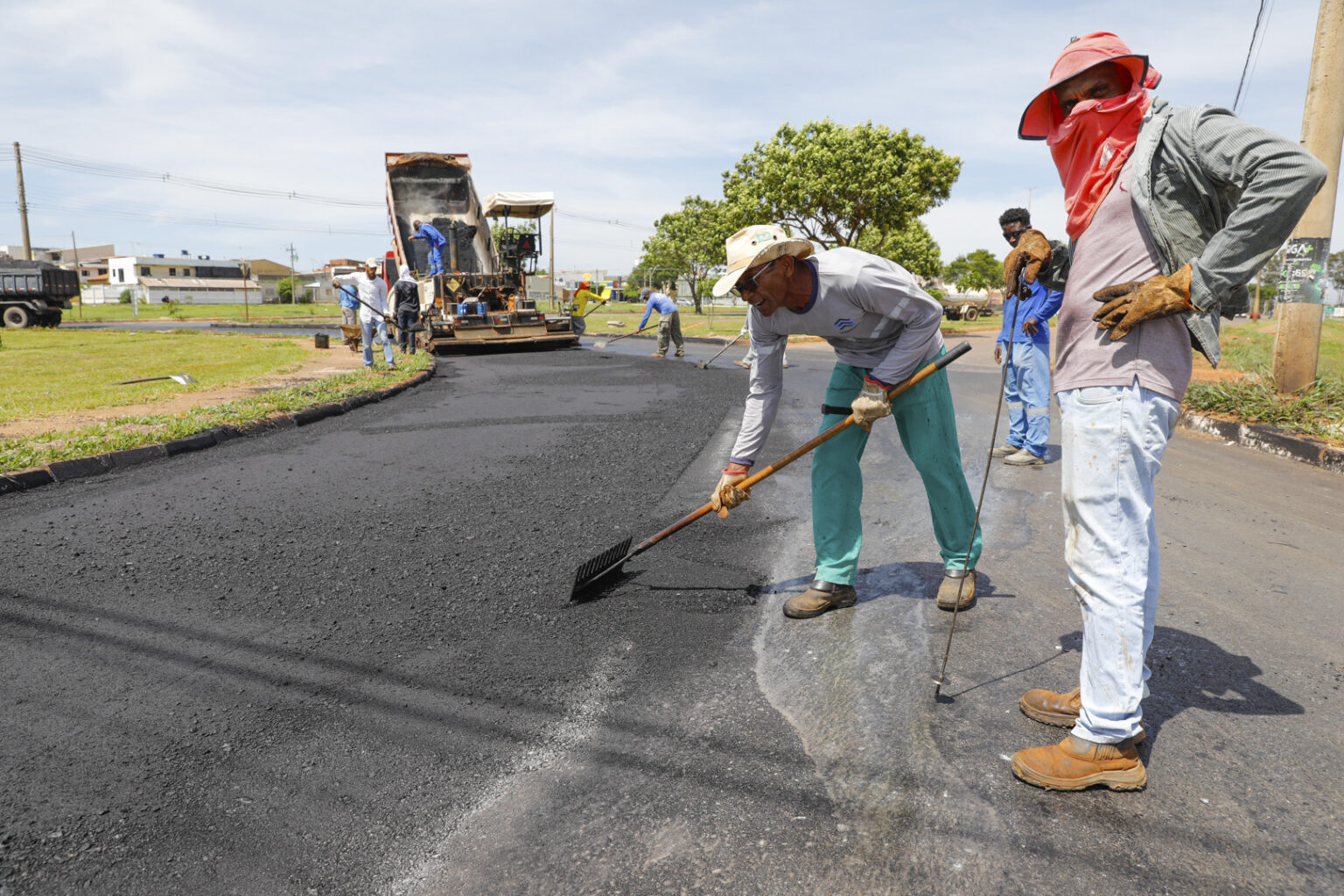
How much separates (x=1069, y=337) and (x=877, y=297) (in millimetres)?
967

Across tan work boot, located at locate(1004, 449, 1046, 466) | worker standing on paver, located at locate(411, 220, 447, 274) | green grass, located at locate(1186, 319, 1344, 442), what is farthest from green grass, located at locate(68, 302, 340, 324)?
tan work boot, located at locate(1004, 449, 1046, 466)

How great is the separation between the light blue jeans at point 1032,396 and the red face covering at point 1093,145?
421 cm

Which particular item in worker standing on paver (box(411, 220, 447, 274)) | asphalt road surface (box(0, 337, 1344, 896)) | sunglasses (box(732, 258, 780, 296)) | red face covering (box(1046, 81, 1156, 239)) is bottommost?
asphalt road surface (box(0, 337, 1344, 896))

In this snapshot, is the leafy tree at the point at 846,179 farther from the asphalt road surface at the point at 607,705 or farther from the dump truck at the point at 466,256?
the asphalt road surface at the point at 607,705

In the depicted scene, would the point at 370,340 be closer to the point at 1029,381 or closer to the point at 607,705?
the point at 1029,381

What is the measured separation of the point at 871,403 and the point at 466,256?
1667 cm

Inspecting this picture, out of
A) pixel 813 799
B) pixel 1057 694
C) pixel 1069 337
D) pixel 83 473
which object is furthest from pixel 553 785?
pixel 83 473

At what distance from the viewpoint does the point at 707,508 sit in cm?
356

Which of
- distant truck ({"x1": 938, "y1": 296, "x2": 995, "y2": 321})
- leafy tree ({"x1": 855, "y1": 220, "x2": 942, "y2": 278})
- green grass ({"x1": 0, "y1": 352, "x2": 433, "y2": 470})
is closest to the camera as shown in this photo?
green grass ({"x1": 0, "y1": 352, "x2": 433, "y2": 470})

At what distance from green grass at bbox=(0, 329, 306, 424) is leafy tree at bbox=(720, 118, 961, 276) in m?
16.0

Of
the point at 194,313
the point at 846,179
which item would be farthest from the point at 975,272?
the point at 194,313

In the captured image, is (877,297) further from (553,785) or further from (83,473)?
(83,473)

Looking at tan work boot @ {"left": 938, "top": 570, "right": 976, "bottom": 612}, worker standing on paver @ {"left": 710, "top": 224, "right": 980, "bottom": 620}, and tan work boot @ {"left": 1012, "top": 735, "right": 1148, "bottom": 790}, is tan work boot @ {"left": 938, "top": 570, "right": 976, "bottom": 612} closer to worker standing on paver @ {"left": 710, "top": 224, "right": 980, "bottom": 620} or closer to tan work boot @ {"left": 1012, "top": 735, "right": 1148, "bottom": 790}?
worker standing on paver @ {"left": 710, "top": 224, "right": 980, "bottom": 620}

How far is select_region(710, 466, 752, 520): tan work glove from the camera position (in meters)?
3.43
